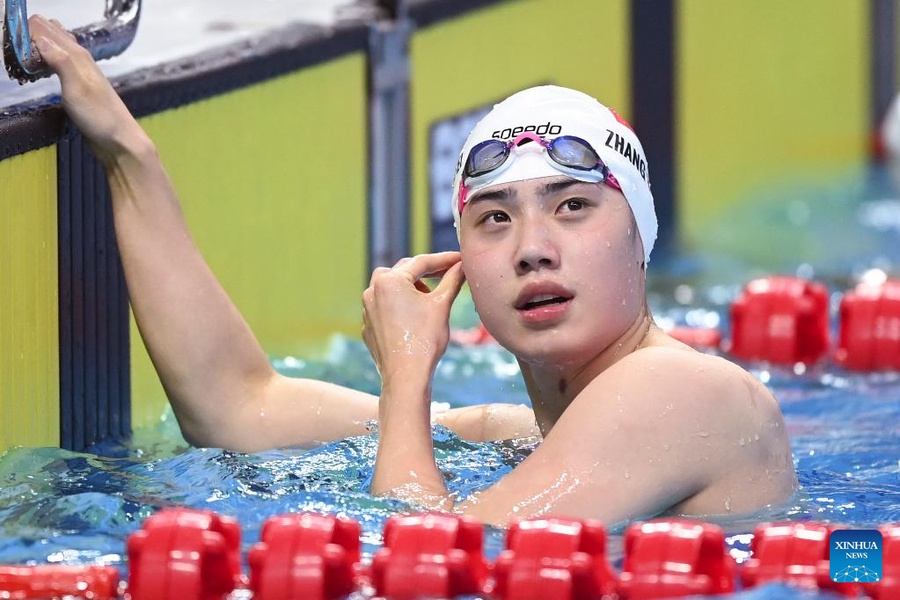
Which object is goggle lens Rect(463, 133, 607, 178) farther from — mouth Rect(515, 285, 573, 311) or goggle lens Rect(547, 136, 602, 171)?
mouth Rect(515, 285, 573, 311)

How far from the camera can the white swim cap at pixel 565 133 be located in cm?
278

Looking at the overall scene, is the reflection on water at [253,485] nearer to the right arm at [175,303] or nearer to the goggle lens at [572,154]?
the right arm at [175,303]

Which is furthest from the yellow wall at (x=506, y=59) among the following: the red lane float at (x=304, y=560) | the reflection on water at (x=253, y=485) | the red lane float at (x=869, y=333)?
the red lane float at (x=304, y=560)

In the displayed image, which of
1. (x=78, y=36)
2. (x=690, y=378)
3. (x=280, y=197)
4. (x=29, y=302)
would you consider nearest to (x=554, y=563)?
(x=690, y=378)

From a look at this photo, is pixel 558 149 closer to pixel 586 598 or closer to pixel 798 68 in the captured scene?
pixel 586 598

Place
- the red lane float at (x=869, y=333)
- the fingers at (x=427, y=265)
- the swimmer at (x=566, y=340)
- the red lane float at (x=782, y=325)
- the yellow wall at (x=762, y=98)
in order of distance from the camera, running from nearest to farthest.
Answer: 1. the swimmer at (x=566, y=340)
2. the fingers at (x=427, y=265)
3. the red lane float at (x=869, y=333)
4. the red lane float at (x=782, y=325)
5. the yellow wall at (x=762, y=98)

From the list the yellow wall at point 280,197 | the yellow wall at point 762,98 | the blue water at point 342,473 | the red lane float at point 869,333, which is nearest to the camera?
the blue water at point 342,473

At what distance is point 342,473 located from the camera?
3.08m

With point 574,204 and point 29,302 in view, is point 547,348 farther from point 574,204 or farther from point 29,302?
point 29,302

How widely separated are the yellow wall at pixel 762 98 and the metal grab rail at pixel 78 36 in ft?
13.6

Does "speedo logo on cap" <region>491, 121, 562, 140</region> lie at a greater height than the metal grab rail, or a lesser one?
lesser

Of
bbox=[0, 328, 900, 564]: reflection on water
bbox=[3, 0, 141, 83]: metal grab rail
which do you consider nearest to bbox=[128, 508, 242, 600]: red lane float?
bbox=[0, 328, 900, 564]: reflection on water

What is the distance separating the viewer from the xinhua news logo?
2.38m

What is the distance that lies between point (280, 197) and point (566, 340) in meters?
2.01
